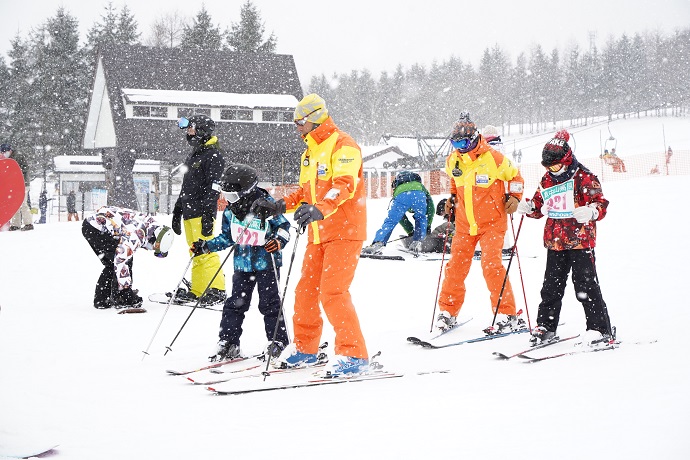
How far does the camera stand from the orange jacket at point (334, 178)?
4.39m

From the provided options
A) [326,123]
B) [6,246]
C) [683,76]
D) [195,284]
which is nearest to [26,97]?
[6,246]

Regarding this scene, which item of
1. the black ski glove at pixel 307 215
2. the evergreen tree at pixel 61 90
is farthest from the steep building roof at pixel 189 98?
the black ski glove at pixel 307 215

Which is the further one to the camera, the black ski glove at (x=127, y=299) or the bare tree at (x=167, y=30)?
the bare tree at (x=167, y=30)

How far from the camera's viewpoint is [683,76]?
85.1m

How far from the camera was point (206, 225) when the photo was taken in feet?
23.5

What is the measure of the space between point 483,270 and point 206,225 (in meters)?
2.94

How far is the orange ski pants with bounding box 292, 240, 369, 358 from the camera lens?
4.38 metres

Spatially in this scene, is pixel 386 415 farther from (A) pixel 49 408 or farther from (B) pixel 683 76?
(B) pixel 683 76

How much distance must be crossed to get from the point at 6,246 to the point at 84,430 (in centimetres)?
1049

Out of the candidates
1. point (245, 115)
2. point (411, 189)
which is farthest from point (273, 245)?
point (245, 115)

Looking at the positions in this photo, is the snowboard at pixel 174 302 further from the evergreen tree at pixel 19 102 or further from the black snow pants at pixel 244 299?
the evergreen tree at pixel 19 102

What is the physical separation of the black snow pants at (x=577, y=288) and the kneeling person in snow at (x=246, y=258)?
207 cm

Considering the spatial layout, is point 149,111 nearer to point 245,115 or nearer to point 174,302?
point 245,115

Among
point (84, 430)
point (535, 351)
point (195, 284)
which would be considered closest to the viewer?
point (84, 430)
